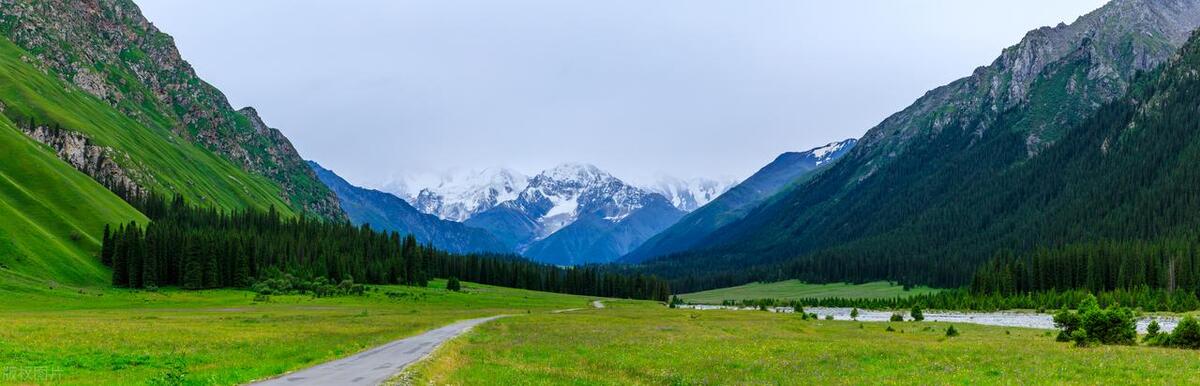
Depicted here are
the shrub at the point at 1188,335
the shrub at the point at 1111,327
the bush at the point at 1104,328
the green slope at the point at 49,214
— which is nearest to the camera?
the shrub at the point at 1188,335

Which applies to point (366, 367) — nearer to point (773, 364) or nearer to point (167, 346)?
point (167, 346)

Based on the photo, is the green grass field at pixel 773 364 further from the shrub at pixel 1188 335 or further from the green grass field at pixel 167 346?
the green grass field at pixel 167 346

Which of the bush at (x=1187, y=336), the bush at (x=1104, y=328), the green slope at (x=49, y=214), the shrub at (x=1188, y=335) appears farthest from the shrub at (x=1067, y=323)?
the green slope at (x=49, y=214)

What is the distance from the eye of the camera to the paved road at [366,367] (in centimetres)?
3031

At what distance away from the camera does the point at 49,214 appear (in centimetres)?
15588

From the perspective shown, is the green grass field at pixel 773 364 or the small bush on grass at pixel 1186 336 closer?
the green grass field at pixel 773 364

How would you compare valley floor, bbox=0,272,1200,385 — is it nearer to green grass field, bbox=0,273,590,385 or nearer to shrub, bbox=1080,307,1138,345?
green grass field, bbox=0,273,590,385

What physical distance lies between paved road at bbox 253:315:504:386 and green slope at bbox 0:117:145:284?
105m

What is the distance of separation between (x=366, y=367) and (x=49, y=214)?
160m

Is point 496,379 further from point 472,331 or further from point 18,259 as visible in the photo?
point 18,259

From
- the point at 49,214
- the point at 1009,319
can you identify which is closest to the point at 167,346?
the point at 1009,319

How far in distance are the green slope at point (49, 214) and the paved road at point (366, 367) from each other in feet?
344

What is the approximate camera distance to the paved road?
3031 centimetres

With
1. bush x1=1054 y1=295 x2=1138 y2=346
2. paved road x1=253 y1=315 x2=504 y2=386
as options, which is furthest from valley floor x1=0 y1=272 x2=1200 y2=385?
bush x1=1054 y1=295 x2=1138 y2=346
